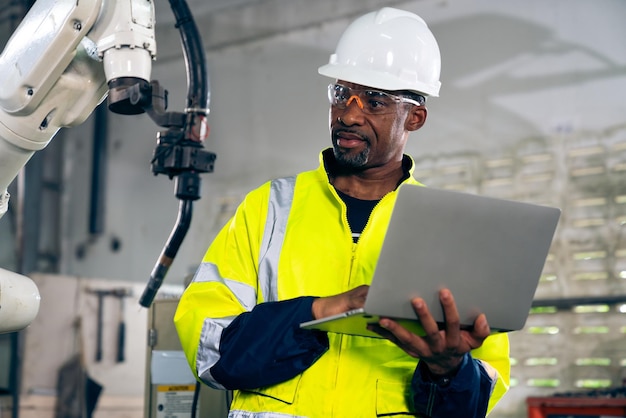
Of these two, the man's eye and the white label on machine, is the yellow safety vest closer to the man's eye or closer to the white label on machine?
the man's eye

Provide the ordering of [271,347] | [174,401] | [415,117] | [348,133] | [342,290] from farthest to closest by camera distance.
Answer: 1. [174,401]
2. [415,117]
3. [348,133]
4. [342,290]
5. [271,347]

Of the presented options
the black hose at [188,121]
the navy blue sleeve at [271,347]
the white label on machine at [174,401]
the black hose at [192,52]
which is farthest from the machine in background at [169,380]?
the navy blue sleeve at [271,347]

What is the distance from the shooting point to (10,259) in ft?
16.7

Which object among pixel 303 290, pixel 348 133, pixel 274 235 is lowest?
pixel 303 290

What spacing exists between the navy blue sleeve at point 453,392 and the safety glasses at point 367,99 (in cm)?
65

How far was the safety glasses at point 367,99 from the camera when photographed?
1895 millimetres

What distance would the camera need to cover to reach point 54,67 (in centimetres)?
177

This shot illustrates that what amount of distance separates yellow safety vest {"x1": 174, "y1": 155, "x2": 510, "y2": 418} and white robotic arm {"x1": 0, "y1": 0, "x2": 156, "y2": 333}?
0.41m

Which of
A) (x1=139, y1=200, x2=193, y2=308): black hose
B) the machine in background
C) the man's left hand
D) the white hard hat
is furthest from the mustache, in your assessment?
the machine in background

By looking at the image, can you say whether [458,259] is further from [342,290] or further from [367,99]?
[367,99]

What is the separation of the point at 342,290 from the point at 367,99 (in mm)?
502

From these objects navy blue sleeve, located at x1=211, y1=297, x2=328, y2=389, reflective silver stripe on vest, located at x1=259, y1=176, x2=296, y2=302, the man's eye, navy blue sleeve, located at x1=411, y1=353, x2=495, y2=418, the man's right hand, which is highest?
the man's eye

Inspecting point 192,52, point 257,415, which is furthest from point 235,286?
point 192,52

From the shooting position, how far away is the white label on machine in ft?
8.99
